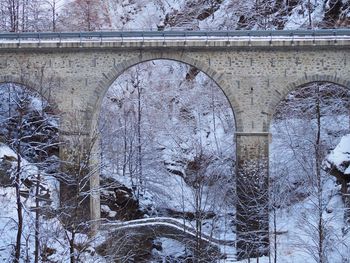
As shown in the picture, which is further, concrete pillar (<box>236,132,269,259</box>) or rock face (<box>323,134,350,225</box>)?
rock face (<box>323,134,350,225</box>)

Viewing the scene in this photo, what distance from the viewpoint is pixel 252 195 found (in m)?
27.2

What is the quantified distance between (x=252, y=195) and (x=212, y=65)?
6.85 m

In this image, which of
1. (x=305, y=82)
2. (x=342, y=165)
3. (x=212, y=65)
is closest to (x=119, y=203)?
(x=212, y=65)

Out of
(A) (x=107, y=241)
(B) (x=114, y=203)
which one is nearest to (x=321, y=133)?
(B) (x=114, y=203)

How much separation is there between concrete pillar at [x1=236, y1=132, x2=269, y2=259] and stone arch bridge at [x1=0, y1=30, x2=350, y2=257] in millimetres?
51

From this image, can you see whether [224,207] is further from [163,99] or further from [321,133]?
[163,99]

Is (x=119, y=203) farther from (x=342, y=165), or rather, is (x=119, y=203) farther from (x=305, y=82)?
(x=305, y=82)

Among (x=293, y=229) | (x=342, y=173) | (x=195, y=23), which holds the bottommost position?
(x=293, y=229)

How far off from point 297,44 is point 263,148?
5463 millimetres

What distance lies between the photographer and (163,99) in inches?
1777

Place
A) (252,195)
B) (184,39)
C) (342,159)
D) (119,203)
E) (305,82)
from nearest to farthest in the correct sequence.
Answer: (252,195), (184,39), (305,82), (342,159), (119,203)

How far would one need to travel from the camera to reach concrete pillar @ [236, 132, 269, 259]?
2523 cm

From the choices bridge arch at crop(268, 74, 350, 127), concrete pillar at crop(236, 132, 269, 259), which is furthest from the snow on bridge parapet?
concrete pillar at crop(236, 132, 269, 259)

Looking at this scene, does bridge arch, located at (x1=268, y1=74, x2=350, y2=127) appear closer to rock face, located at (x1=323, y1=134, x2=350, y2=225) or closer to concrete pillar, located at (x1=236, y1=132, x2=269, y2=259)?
concrete pillar, located at (x1=236, y1=132, x2=269, y2=259)
